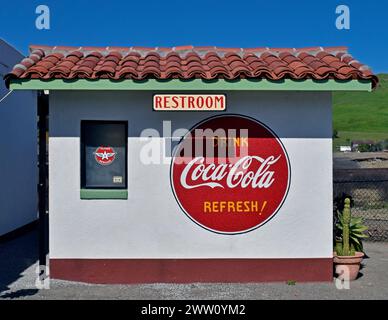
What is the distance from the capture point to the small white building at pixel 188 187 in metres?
8.12

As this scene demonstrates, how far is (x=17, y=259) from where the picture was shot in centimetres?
998

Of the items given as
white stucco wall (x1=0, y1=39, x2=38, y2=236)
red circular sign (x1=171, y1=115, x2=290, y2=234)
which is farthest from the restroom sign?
white stucco wall (x1=0, y1=39, x2=38, y2=236)

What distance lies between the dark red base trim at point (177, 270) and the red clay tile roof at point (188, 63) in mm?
2981

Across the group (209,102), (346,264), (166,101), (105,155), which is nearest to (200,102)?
(209,102)

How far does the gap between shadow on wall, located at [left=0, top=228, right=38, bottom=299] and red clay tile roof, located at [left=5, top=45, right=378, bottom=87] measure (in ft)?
10.7

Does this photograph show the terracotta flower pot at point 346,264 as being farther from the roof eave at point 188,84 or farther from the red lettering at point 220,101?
the red lettering at point 220,101

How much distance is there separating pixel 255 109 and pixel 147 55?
7.46ft

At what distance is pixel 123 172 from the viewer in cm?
829

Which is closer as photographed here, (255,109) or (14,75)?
(14,75)

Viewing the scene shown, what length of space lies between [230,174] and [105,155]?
2097 mm

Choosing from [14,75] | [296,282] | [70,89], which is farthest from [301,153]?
[14,75]

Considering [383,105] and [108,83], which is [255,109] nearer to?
[108,83]

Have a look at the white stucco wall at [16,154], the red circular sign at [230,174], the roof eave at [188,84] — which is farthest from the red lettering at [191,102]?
the white stucco wall at [16,154]

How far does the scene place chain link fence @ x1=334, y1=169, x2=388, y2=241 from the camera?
12695mm
